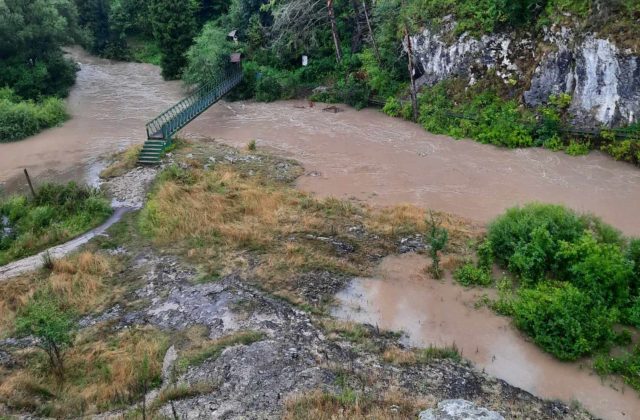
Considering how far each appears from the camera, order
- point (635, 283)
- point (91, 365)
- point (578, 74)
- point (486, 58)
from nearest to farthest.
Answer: point (91, 365)
point (635, 283)
point (578, 74)
point (486, 58)

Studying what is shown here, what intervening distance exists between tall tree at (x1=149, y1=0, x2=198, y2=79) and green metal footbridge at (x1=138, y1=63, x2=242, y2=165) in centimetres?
519

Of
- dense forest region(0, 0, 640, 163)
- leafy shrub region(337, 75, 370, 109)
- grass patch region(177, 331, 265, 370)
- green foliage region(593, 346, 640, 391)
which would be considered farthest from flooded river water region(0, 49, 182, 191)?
green foliage region(593, 346, 640, 391)

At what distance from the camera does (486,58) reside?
84.2ft

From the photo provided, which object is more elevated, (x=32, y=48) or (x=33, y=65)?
(x=32, y=48)

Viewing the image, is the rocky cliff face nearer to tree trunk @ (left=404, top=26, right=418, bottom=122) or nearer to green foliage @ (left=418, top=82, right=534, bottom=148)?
green foliage @ (left=418, top=82, right=534, bottom=148)

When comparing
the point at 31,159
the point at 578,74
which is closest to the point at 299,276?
the point at 578,74

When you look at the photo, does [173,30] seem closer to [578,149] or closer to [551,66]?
[551,66]

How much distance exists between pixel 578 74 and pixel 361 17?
14641 mm

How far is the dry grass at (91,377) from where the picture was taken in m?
10.5

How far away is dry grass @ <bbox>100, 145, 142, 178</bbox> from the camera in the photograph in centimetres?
2298

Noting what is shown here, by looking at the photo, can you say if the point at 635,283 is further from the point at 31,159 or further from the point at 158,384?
the point at 31,159

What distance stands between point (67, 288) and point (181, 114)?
13633 millimetres

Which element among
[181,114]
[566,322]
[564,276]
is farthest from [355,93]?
[566,322]

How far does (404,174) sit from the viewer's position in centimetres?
2200
